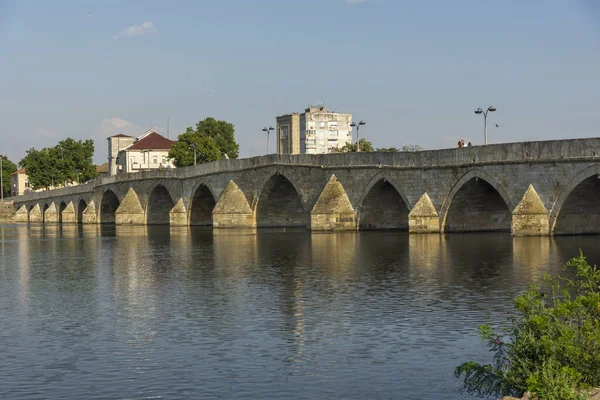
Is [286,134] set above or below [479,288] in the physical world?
above

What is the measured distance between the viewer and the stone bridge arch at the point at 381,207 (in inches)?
1957

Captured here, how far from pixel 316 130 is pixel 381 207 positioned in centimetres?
8606

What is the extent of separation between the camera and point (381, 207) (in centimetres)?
5131

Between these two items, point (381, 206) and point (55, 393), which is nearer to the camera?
point (55, 393)

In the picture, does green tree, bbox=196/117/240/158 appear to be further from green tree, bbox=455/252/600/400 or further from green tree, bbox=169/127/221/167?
green tree, bbox=455/252/600/400

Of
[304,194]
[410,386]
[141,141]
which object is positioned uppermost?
[141,141]

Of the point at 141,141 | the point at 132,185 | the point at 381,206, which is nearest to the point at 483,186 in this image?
the point at 381,206

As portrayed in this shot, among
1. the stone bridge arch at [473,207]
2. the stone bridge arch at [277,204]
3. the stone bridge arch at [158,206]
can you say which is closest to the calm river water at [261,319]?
the stone bridge arch at [473,207]

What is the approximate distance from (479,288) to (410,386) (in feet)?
36.4

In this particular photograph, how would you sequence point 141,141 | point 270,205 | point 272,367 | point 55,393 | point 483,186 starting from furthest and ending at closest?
point 141,141 → point 270,205 → point 483,186 → point 272,367 → point 55,393

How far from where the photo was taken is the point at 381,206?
51.3 metres

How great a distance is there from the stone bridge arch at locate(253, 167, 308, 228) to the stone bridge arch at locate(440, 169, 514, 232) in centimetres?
1488

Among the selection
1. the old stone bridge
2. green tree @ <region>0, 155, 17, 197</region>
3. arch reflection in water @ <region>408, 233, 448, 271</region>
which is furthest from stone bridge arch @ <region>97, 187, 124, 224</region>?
green tree @ <region>0, 155, 17, 197</region>

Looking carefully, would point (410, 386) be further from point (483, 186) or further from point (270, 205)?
point (270, 205)
